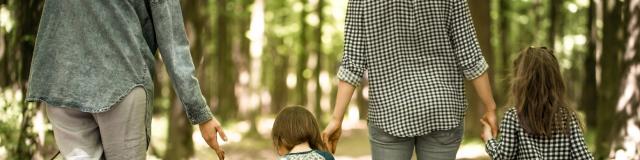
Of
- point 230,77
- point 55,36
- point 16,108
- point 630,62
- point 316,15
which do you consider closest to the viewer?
point 55,36

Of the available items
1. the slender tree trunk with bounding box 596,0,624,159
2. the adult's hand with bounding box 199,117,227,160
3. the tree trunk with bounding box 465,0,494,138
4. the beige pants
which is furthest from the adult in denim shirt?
the tree trunk with bounding box 465,0,494,138

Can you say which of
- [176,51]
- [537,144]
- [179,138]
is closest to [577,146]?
[537,144]

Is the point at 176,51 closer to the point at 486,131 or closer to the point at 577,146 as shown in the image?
the point at 486,131

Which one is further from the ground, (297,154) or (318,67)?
(297,154)

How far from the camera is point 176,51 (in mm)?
3930

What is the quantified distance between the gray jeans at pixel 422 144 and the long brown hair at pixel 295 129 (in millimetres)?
323

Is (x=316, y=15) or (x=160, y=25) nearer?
(x=160, y=25)

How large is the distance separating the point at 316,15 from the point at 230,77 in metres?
6.04

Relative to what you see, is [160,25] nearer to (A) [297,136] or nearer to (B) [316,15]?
(A) [297,136]

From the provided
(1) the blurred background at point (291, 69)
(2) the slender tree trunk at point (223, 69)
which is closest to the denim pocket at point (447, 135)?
(1) the blurred background at point (291, 69)

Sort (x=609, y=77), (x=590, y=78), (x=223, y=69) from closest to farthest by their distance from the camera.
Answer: (x=609, y=77) < (x=590, y=78) < (x=223, y=69)

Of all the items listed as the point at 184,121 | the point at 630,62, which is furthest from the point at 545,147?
the point at 184,121

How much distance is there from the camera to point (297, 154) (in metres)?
4.78

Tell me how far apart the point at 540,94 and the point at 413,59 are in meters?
0.71
